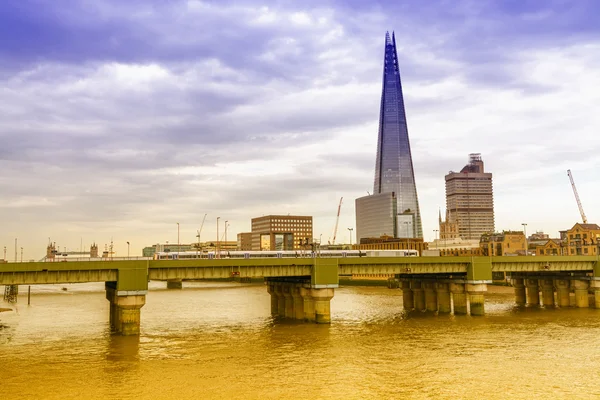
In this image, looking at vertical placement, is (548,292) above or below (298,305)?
below

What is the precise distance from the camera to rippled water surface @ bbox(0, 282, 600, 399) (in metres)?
41.6

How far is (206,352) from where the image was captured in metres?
57.1

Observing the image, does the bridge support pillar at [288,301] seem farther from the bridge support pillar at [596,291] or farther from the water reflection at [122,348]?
the bridge support pillar at [596,291]

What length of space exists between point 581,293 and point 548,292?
19.8ft

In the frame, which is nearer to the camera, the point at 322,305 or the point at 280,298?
the point at 322,305

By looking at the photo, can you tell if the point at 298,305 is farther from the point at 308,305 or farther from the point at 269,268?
the point at 269,268

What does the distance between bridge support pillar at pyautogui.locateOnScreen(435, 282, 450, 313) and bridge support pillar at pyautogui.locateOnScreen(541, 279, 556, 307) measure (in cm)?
2529

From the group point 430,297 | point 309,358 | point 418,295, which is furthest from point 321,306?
point 418,295

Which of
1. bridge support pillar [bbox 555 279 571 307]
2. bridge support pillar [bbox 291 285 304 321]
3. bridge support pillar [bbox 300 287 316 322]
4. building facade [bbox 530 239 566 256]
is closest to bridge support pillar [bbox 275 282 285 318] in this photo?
bridge support pillar [bbox 291 285 304 321]

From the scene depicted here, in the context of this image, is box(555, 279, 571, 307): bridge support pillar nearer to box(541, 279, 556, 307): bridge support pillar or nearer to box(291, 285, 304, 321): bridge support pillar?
box(541, 279, 556, 307): bridge support pillar

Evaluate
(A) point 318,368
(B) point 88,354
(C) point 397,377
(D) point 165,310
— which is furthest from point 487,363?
(D) point 165,310

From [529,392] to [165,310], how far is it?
77742mm

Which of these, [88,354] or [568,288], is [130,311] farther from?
[568,288]

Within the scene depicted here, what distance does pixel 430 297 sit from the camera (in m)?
93.9
